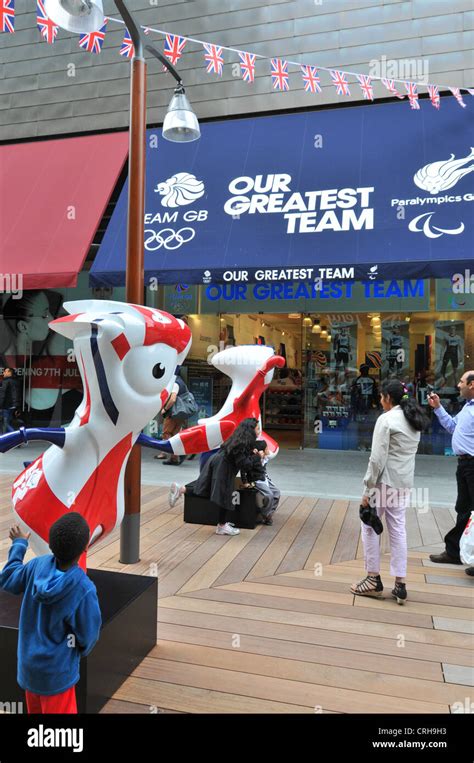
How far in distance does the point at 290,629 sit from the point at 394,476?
54.6 inches

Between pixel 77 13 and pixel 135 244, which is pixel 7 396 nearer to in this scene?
pixel 135 244

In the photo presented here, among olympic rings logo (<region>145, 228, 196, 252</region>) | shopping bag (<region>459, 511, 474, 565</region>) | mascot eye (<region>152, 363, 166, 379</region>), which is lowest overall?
shopping bag (<region>459, 511, 474, 565</region>)

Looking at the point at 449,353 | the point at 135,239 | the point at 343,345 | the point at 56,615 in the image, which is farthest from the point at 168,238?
the point at 56,615

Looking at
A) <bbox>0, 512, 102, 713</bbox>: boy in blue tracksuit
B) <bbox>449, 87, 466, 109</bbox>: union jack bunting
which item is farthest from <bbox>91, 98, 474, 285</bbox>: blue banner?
<bbox>0, 512, 102, 713</bbox>: boy in blue tracksuit

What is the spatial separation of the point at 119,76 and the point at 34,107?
7.33 feet

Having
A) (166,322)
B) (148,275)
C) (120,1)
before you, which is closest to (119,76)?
(148,275)

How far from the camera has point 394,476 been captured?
415 centimetres

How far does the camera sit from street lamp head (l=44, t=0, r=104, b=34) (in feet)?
13.1

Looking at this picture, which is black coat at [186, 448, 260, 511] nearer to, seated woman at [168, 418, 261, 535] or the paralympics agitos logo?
seated woman at [168, 418, 261, 535]

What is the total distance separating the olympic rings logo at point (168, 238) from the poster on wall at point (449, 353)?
5.84 metres

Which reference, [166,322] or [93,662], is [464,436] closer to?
[166,322]

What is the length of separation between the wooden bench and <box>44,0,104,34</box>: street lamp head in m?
4.67

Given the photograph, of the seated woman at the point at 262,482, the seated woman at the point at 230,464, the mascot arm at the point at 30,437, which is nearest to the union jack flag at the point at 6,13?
the mascot arm at the point at 30,437

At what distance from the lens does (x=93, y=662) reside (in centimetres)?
270
